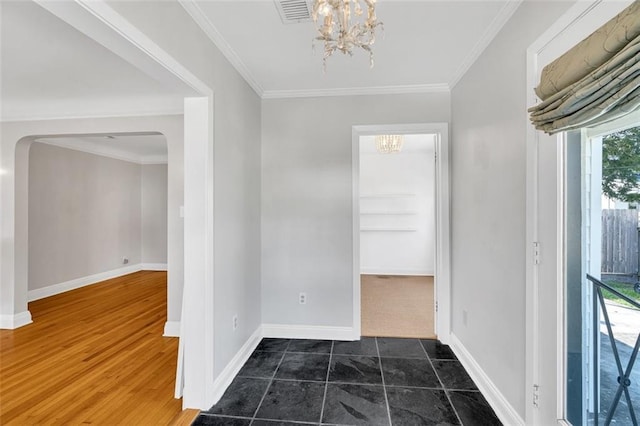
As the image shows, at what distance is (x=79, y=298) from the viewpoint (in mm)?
4090

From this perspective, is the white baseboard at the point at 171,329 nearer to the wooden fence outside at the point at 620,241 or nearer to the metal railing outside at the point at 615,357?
the metal railing outside at the point at 615,357

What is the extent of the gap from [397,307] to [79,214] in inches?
218

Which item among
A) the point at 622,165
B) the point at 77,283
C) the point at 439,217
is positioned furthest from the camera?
the point at 77,283

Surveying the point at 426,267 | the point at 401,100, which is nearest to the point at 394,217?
the point at 426,267

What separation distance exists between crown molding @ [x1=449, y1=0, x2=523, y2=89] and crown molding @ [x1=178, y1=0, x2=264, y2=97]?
181 cm

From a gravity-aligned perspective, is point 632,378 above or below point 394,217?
below

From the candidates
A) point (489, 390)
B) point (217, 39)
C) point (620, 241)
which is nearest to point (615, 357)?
point (620, 241)

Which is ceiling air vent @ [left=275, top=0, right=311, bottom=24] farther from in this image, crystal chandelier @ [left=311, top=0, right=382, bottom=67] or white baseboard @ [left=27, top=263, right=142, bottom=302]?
white baseboard @ [left=27, top=263, right=142, bottom=302]

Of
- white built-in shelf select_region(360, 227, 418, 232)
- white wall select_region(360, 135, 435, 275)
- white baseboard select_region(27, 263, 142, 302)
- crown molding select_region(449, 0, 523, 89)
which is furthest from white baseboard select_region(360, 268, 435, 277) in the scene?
white baseboard select_region(27, 263, 142, 302)

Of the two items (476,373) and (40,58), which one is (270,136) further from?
(476,373)

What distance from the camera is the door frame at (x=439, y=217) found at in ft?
8.60

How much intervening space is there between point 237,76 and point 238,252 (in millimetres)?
1499

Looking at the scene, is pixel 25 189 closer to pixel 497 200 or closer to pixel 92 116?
pixel 92 116

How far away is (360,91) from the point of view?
106 inches
